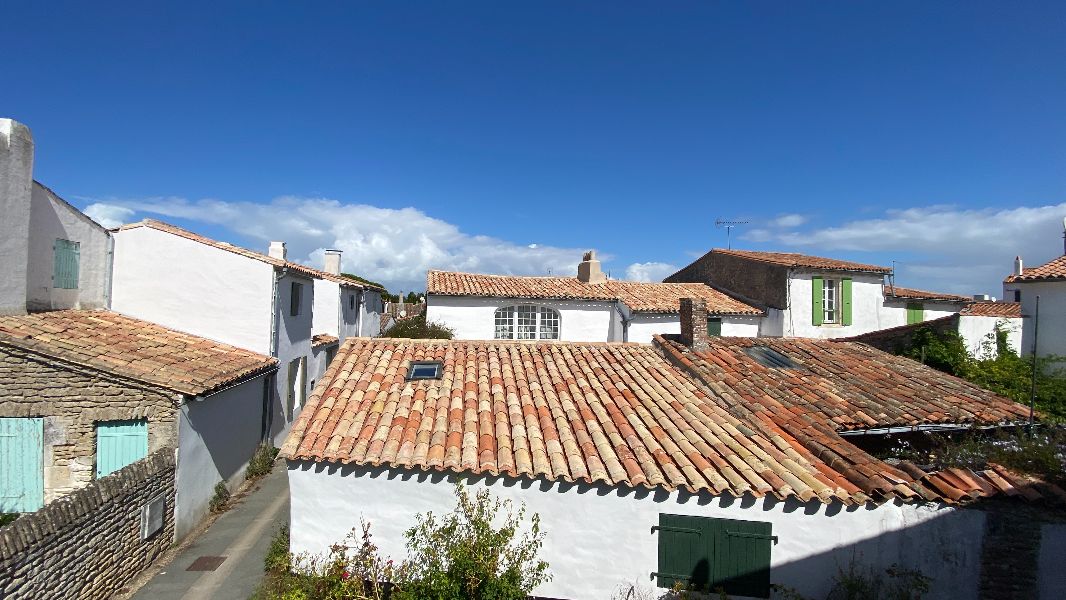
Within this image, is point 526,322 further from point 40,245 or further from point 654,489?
point 40,245

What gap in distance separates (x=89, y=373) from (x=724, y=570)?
40.6 ft

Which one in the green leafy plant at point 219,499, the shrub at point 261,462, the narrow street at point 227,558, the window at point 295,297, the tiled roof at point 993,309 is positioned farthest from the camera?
the tiled roof at point 993,309

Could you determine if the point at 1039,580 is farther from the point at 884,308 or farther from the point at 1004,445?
the point at 884,308

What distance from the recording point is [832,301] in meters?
23.6

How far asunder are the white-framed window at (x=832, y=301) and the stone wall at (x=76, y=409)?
80.7 feet

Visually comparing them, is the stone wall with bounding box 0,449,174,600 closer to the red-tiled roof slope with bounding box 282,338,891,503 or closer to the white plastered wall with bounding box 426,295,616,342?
the red-tiled roof slope with bounding box 282,338,891,503

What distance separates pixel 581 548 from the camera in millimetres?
7906

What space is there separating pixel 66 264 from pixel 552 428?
13.9 metres

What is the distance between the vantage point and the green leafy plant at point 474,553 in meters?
7.12

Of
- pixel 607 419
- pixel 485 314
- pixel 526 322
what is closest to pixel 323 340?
pixel 485 314

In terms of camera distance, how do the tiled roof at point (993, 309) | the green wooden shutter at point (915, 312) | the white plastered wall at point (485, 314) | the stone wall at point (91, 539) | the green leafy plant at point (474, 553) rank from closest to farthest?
the stone wall at point (91, 539), the green leafy plant at point (474, 553), the tiled roof at point (993, 309), the white plastered wall at point (485, 314), the green wooden shutter at point (915, 312)

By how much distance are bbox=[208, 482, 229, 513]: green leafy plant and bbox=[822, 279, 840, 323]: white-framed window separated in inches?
939

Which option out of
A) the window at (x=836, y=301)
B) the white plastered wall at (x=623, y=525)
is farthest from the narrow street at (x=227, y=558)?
the window at (x=836, y=301)

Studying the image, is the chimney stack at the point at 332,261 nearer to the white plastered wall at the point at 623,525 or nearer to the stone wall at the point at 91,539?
the stone wall at the point at 91,539
